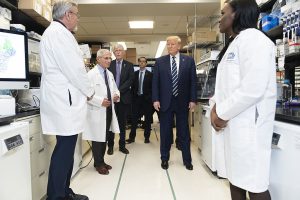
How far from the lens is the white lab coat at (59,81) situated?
1.68 m

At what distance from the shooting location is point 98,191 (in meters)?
2.29

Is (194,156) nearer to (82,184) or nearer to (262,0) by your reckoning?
(82,184)

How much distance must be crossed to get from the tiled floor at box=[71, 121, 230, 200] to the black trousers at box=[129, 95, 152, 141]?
991mm

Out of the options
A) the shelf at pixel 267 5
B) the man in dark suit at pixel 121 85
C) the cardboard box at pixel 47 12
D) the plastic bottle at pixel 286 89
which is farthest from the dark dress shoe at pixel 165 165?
the cardboard box at pixel 47 12

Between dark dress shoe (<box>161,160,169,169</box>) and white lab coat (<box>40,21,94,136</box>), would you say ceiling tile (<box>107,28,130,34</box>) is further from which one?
white lab coat (<box>40,21,94,136</box>)

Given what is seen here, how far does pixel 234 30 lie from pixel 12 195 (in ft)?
4.50

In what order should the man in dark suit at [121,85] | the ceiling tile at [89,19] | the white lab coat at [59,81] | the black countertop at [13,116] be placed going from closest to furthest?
the black countertop at [13,116], the white lab coat at [59,81], the man in dark suit at [121,85], the ceiling tile at [89,19]

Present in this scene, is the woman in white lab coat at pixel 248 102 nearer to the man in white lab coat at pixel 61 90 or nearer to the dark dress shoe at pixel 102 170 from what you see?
the man in white lab coat at pixel 61 90

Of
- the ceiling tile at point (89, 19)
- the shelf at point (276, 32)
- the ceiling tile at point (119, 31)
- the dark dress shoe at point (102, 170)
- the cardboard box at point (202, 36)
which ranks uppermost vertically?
the ceiling tile at point (119, 31)

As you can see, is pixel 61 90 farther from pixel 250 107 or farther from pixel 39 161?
pixel 250 107

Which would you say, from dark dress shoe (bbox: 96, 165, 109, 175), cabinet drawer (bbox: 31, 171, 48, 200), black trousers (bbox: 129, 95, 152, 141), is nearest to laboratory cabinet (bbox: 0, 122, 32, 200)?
cabinet drawer (bbox: 31, 171, 48, 200)

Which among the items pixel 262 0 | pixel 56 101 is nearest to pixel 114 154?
pixel 56 101

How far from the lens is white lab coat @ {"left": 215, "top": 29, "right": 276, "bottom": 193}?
115 cm

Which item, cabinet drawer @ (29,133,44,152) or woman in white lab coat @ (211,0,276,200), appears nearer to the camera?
woman in white lab coat @ (211,0,276,200)
